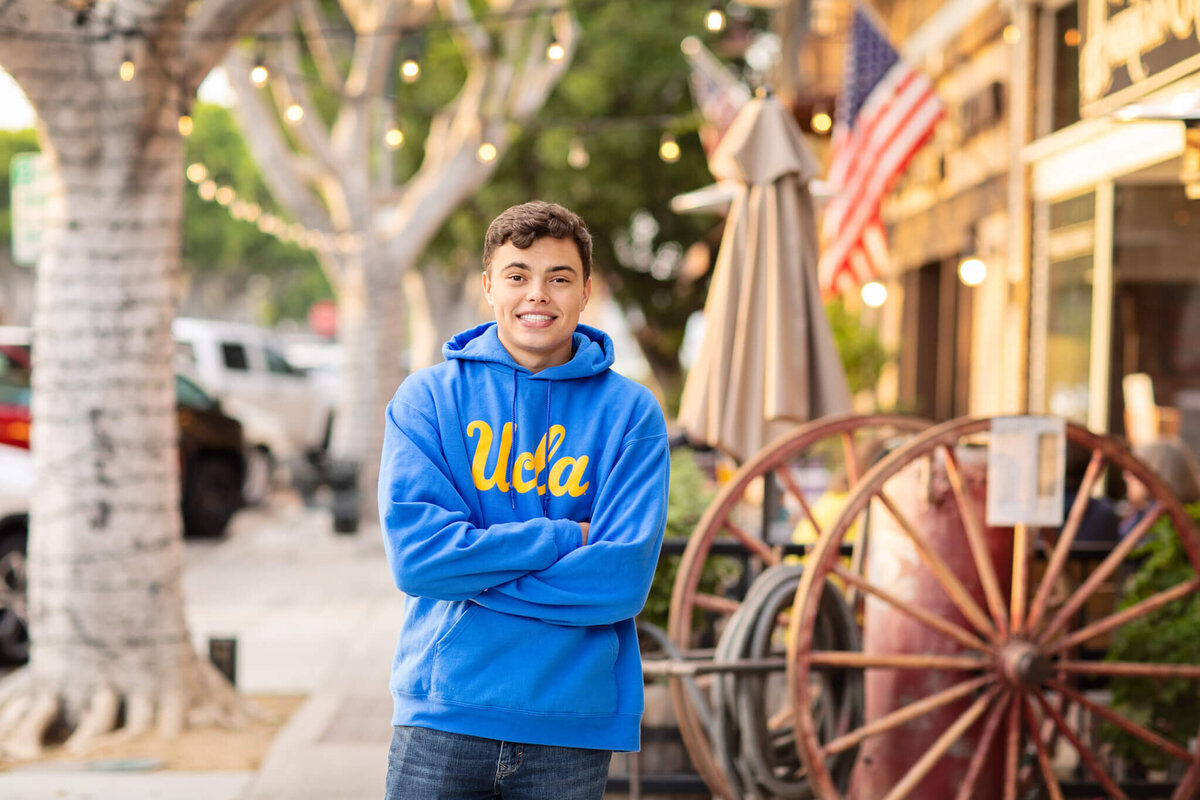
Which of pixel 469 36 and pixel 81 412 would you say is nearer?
pixel 81 412

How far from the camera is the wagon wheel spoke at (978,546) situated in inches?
164

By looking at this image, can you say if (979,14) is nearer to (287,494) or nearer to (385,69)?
(385,69)

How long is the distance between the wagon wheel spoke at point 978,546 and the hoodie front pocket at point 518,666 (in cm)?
212

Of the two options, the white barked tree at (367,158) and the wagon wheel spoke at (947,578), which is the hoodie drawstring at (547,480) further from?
the white barked tree at (367,158)

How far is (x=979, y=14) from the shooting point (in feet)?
40.2

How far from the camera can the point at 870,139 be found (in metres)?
12.1

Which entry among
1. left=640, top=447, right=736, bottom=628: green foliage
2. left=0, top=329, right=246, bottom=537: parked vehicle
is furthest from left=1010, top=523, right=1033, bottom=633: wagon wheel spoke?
left=0, top=329, right=246, bottom=537: parked vehicle

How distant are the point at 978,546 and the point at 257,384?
1499cm

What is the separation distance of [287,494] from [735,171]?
1485cm

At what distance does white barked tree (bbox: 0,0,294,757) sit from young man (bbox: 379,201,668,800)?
12.4ft

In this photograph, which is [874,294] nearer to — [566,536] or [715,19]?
[715,19]

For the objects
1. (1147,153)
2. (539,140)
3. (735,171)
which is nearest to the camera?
(735,171)

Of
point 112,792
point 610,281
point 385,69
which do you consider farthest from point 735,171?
point 610,281

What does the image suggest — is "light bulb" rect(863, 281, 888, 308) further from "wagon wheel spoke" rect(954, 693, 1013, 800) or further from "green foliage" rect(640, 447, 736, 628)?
"wagon wheel spoke" rect(954, 693, 1013, 800)
